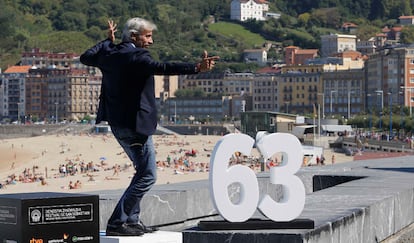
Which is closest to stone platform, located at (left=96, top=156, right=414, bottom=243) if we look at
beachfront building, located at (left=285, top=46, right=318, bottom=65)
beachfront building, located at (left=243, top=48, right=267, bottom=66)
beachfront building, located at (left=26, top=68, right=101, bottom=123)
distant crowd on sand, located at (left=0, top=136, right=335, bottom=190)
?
distant crowd on sand, located at (left=0, top=136, right=335, bottom=190)

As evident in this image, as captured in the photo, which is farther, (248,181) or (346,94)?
(346,94)

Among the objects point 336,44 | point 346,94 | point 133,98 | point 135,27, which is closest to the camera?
point 133,98

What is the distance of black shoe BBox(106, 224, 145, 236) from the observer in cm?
528

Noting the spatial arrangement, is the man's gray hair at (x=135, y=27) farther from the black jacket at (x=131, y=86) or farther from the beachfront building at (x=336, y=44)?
the beachfront building at (x=336, y=44)

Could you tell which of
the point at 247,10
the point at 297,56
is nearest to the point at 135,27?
the point at 297,56

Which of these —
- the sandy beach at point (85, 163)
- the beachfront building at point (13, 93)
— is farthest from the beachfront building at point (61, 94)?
the sandy beach at point (85, 163)

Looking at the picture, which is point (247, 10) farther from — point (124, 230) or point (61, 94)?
point (124, 230)

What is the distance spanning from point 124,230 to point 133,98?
0.56 metres

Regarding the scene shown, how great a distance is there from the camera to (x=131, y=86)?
5.22 meters

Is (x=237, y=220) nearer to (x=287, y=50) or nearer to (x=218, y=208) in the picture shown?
(x=218, y=208)

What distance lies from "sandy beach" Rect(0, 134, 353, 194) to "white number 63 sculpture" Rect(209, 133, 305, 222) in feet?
103

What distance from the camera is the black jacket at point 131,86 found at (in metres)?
5.18

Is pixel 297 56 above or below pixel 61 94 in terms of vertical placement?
above

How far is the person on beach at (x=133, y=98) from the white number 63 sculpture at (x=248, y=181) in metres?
0.39
